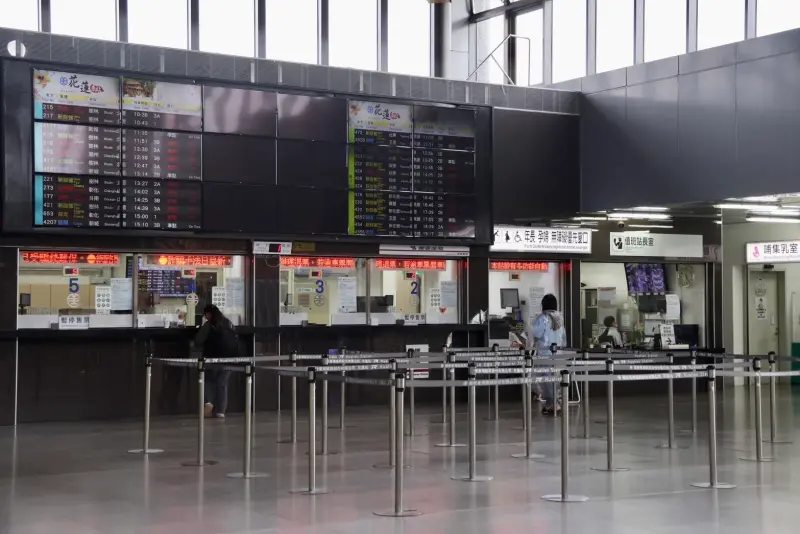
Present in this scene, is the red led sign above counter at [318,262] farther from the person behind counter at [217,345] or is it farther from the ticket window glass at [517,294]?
the ticket window glass at [517,294]

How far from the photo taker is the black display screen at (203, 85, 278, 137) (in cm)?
1570

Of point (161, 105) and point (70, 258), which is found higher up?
point (161, 105)

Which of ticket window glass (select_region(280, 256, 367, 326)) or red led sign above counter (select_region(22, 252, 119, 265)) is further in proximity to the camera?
ticket window glass (select_region(280, 256, 367, 326))

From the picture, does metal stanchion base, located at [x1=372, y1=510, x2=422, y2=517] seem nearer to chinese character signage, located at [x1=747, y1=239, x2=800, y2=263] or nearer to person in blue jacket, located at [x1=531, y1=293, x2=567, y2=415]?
person in blue jacket, located at [x1=531, y1=293, x2=567, y2=415]

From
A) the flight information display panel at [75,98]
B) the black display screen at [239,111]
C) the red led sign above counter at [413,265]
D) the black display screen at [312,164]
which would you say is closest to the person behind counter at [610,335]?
the red led sign above counter at [413,265]

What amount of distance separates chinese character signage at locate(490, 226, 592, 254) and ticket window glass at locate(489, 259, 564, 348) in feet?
1.36

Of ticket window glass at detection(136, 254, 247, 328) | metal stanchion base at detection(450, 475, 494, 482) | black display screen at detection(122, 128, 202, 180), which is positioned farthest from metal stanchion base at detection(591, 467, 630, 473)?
black display screen at detection(122, 128, 202, 180)

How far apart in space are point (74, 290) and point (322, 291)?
3.65m

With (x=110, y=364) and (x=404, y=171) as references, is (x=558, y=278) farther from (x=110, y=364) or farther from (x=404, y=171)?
(x=110, y=364)

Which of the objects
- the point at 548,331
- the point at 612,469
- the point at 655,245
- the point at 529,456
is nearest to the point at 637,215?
the point at 655,245

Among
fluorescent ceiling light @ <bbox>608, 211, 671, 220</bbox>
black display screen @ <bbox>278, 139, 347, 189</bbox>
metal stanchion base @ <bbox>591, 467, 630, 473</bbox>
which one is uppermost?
black display screen @ <bbox>278, 139, 347, 189</bbox>

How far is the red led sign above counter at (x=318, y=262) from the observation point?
16.8m

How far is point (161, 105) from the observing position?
50.4 ft

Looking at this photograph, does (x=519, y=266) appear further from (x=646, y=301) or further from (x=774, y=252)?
(x=774, y=252)
